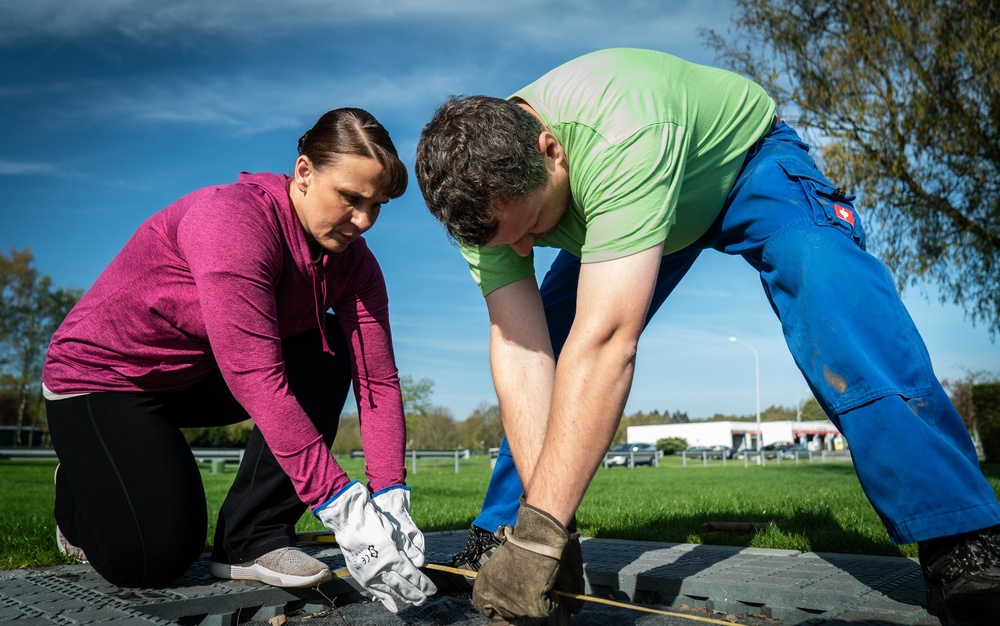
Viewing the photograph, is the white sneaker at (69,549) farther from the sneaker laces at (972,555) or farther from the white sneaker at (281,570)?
the sneaker laces at (972,555)

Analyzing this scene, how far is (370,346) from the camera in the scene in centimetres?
287

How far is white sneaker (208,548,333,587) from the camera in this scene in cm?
248

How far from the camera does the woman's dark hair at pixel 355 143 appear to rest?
2.45 m

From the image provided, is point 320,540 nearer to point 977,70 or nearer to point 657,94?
point 657,94

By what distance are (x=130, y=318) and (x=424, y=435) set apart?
52.5m

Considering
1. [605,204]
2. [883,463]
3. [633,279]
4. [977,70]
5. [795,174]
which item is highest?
[977,70]

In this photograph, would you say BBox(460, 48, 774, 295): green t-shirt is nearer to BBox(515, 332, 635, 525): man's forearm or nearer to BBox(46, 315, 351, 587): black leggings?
BBox(515, 332, 635, 525): man's forearm

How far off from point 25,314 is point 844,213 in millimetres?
39513

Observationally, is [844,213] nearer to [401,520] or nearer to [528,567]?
[528,567]

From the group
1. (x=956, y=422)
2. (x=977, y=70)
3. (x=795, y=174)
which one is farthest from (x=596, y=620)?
(x=977, y=70)

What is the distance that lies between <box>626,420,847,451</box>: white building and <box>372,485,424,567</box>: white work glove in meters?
62.9

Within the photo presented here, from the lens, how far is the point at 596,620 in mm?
2422

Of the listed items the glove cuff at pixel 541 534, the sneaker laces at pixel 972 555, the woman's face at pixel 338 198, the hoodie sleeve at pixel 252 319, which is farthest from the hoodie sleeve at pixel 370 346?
the sneaker laces at pixel 972 555

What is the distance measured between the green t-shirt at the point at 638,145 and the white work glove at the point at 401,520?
2.41 feet
